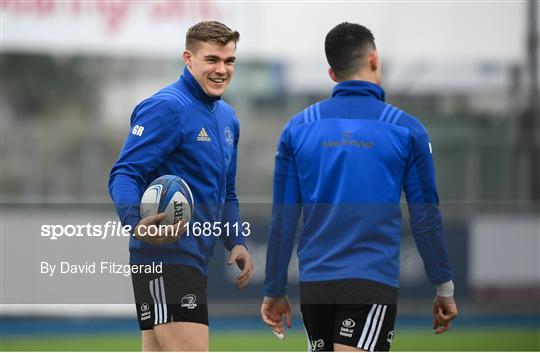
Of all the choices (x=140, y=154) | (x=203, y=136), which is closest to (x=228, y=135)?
(x=203, y=136)

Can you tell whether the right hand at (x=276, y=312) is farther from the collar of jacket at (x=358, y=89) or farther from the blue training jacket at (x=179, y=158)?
the collar of jacket at (x=358, y=89)

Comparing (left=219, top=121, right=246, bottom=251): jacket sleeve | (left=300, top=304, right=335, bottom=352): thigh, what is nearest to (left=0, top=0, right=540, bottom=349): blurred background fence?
(left=219, top=121, right=246, bottom=251): jacket sleeve

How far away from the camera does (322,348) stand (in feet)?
12.3

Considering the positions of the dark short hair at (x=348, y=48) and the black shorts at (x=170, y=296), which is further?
the black shorts at (x=170, y=296)

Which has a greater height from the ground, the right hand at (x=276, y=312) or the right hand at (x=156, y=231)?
the right hand at (x=156, y=231)

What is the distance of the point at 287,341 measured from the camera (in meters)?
9.48

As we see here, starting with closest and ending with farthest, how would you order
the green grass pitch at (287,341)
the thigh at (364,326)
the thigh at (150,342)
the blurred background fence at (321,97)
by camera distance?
the thigh at (364,326), the thigh at (150,342), the green grass pitch at (287,341), the blurred background fence at (321,97)

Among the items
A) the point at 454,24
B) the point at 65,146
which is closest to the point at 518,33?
the point at 454,24

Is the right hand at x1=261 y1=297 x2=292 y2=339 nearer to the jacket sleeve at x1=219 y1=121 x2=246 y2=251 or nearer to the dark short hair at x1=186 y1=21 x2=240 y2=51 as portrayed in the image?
the jacket sleeve at x1=219 y1=121 x2=246 y2=251

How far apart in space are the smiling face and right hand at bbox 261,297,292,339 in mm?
812

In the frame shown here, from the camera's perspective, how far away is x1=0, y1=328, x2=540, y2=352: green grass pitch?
8758 mm

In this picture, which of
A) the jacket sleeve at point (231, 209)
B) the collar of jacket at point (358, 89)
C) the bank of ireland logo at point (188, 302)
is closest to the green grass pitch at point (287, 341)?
the jacket sleeve at point (231, 209)

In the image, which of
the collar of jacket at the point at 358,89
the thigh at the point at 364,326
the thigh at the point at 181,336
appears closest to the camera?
the thigh at the point at 364,326

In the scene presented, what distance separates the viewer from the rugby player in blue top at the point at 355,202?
12.0ft
